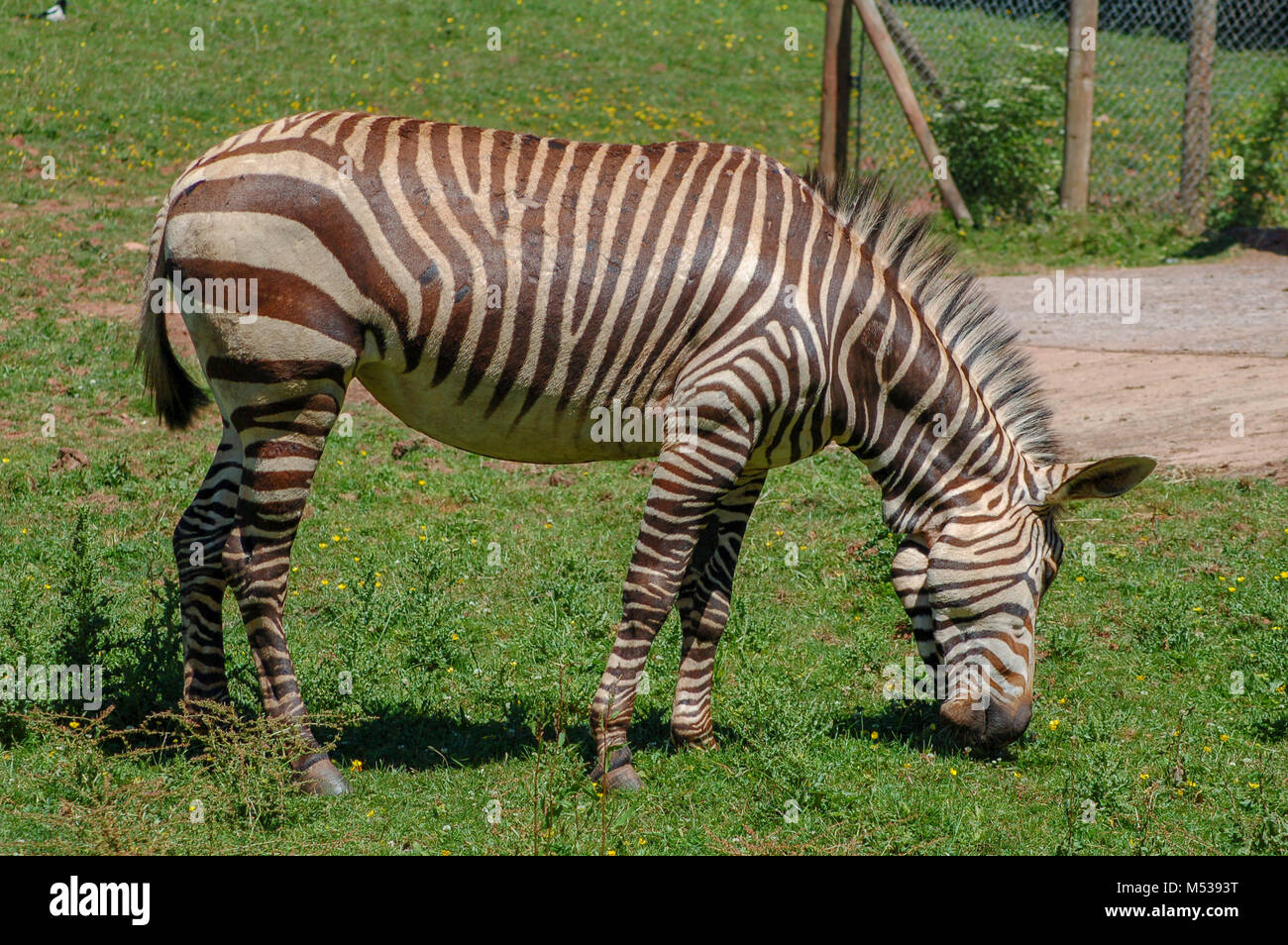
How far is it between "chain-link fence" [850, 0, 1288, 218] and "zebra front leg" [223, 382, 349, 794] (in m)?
10.8

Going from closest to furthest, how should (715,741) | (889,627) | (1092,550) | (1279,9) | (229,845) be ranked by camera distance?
(229,845)
(715,741)
(889,627)
(1092,550)
(1279,9)

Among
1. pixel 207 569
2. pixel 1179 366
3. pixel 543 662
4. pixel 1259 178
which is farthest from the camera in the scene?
pixel 1259 178

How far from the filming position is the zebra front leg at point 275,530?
5184 millimetres

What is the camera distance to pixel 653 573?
5465 millimetres

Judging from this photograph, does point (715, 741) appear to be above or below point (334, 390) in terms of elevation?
below

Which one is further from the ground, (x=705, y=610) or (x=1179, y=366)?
(x=1179, y=366)

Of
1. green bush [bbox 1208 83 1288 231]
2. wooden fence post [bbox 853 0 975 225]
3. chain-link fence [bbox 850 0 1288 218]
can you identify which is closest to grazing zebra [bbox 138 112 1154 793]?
wooden fence post [bbox 853 0 975 225]

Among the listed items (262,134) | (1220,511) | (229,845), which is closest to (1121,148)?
(1220,511)

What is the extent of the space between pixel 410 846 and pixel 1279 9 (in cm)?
1666

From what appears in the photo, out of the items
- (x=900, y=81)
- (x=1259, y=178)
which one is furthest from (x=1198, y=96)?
(x=900, y=81)

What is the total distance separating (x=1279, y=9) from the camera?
16.6 meters

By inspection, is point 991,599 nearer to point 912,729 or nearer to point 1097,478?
point 1097,478

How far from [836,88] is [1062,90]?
14.1 ft
